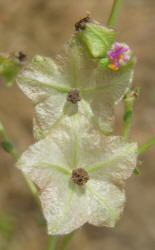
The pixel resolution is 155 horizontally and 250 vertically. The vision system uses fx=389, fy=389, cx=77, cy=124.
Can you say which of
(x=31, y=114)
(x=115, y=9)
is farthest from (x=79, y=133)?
(x=31, y=114)

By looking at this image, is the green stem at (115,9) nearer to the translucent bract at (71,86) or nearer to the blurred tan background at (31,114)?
the translucent bract at (71,86)

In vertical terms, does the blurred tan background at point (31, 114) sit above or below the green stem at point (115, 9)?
below

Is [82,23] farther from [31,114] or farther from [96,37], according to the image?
[31,114]

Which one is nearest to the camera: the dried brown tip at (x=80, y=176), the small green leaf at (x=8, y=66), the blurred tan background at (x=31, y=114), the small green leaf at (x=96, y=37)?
the small green leaf at (x=96, y=37)

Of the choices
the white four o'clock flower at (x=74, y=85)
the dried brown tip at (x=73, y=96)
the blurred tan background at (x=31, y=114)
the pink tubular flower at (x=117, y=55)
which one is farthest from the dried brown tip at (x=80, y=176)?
the blurred tan background at (x=31, y=114)

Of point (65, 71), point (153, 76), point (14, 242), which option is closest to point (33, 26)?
point (153, 76)

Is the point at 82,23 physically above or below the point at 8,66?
above
